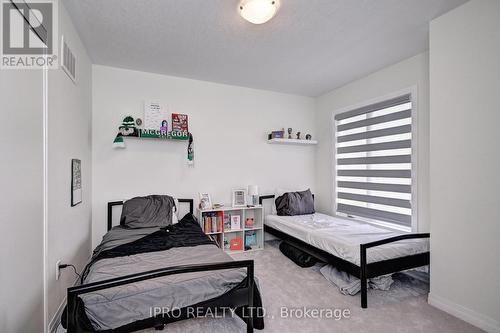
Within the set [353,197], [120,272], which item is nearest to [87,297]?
[120,272]

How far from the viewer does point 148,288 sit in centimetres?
157

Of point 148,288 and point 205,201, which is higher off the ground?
point 205,201

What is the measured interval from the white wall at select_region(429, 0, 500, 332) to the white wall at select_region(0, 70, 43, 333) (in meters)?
3.20

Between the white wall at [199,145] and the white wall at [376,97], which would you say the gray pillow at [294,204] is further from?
the white wall at [376,97]

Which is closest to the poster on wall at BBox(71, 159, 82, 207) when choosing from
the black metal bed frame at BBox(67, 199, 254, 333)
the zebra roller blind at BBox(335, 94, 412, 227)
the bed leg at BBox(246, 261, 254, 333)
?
the black metal bed frame at BBox(67, 199, 254, 333)

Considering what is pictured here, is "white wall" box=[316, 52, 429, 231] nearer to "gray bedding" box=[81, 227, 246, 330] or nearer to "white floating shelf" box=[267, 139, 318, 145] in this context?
"white floating shelf" box=[267, 139, 318, 145]

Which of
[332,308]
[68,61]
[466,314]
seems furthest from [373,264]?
[68,61]

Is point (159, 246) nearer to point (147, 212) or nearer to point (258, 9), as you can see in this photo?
point (147, 212)

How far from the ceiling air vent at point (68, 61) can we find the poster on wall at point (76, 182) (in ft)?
2.68

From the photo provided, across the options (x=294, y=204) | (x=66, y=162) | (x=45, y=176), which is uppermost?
(x=66, y=162)

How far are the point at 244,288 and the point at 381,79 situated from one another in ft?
10.7

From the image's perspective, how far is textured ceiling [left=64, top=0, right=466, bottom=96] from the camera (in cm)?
209

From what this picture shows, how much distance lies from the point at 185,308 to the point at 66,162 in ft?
5.44

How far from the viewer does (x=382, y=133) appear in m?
3.34
